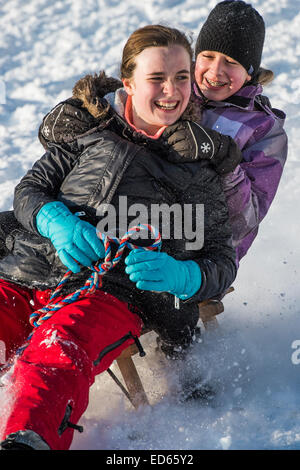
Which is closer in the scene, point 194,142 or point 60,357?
point 60,357

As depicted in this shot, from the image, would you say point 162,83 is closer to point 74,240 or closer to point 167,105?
point 167,105

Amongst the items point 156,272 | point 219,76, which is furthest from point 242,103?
point 156,272

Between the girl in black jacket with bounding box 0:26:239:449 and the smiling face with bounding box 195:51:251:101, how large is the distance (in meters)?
0.39

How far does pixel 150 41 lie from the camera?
6.69ft

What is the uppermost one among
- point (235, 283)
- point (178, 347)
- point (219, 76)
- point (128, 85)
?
point (128, 85)

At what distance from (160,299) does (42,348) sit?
62 centimetres

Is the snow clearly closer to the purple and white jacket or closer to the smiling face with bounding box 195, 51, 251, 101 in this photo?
the smiling face with bounding box 195, 51, 251, 101

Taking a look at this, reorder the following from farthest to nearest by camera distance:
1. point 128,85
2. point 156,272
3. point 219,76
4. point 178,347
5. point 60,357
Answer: point 219,76 < point 178,347 < point 128,85 < point 156,272 < point 60,357

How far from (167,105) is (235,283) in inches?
72.9

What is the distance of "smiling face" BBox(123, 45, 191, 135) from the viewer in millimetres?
2027

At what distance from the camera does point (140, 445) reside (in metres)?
1.82

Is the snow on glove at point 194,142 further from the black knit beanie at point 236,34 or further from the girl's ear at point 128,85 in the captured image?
the black knit beanie at point 236,34

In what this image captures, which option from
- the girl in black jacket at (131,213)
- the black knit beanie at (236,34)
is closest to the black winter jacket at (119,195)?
the girl in black jacket at (131,213)

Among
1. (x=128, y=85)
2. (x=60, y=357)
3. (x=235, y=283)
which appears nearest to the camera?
(x=60, y=357)
